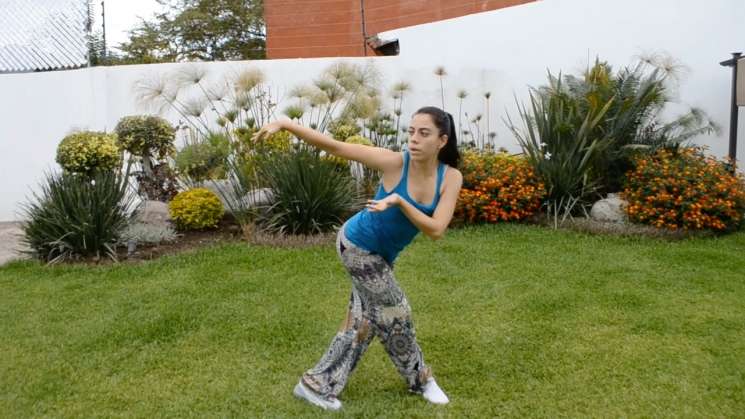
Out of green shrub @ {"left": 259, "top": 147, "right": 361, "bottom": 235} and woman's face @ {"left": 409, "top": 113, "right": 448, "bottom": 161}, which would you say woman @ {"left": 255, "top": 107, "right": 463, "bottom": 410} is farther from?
green shrub @ {"left": 259, "top": 147, "right": 361, "bottom": 235}

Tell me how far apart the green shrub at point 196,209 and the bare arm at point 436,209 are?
183 inches

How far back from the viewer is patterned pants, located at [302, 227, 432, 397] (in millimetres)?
3250

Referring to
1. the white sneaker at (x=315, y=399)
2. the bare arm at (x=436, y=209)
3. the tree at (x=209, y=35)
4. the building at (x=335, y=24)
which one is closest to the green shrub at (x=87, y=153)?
the white sneaker at (x=315, y=399)

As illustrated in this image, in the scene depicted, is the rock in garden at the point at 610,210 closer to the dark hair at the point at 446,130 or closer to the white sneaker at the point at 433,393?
the white sneaker at the point at 433,393

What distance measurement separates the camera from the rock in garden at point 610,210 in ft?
23.9

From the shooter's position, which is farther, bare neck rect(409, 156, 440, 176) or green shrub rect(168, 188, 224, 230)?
green shrub rect(168, 188, 224, 230)

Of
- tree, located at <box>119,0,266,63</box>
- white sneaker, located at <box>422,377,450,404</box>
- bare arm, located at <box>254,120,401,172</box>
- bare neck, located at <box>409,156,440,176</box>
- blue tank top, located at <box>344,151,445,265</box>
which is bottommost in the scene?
white sneaker, located at <box>422,377,450,404</box>

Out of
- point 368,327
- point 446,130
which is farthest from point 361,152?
point 368,327

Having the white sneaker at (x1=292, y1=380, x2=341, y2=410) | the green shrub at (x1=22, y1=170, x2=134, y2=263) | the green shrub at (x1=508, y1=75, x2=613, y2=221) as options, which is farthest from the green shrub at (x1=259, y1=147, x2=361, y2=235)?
the white sneaker at (x1=292, y1=380, x2=341, y2=410)

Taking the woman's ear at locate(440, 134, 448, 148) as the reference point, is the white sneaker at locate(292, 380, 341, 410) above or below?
below

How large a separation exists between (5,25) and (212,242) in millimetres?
5197

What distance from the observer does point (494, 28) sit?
30.5ft

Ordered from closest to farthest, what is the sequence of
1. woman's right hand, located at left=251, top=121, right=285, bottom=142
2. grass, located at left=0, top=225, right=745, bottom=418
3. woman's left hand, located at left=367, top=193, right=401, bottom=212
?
woman's left hand, located at left=367, top=193, right=401, bottom=212
woman's right hand, located at left=251, top=121, right=285, bottom=142
grass, located at left=0, top=225, right=745, bottom=418

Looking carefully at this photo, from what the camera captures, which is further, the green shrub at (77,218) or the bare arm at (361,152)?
the green shrub at (77,218)
